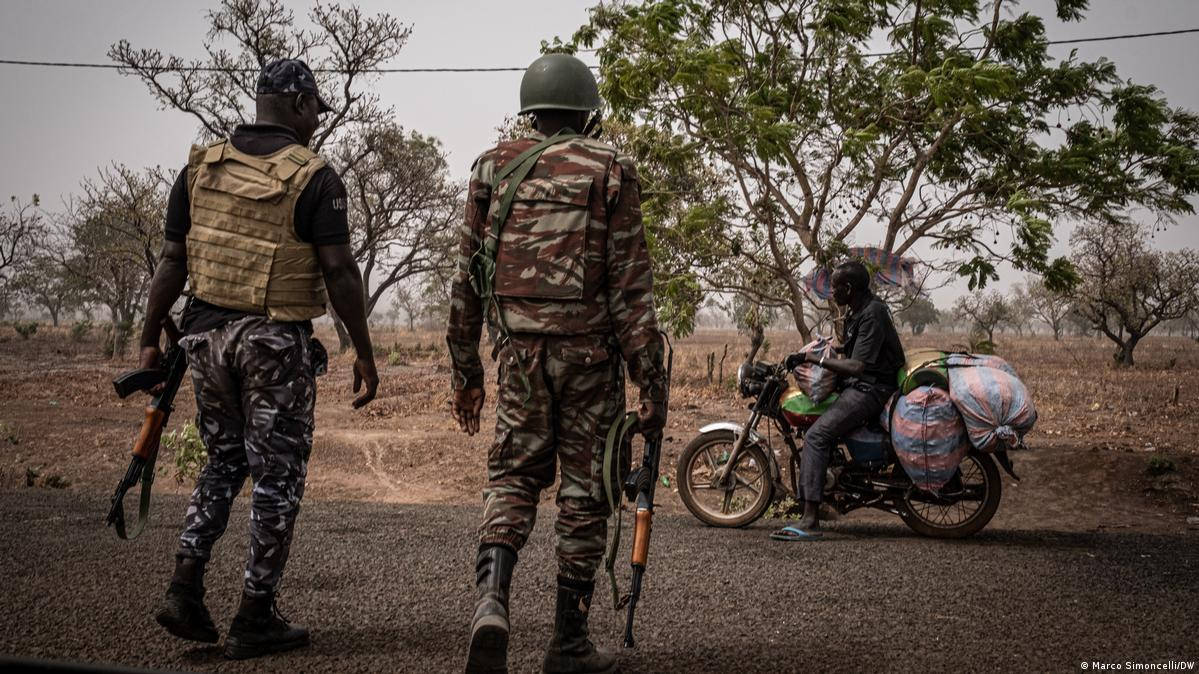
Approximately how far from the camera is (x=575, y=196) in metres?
3.15

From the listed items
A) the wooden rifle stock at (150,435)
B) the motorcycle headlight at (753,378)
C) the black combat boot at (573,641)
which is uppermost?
the motorcycle headlight at (753,378)

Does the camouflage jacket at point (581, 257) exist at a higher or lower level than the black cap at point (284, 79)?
lower

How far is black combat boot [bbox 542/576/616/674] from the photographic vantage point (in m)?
3.12

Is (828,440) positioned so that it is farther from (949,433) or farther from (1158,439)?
(1158,439)

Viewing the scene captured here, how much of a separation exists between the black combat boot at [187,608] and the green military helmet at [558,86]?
220cm

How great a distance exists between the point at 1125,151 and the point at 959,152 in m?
1.61

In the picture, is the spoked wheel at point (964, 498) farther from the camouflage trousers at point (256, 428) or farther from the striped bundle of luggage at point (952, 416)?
the camouflage trousers at point (256, 428)

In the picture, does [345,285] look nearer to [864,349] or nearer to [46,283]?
[864,349]

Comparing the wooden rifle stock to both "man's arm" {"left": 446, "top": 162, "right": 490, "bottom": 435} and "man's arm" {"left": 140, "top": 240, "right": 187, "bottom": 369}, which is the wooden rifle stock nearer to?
"man's arm" {"left": 140, "top": 240, "right": 187, "bottom": 369}

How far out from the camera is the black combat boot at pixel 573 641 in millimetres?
3117

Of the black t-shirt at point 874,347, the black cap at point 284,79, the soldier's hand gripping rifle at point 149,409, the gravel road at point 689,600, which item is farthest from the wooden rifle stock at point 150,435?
the black t-shirt at point 874,347

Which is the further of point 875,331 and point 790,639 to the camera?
point 875,331

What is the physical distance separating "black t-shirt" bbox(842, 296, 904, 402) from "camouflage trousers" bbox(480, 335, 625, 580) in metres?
3.47

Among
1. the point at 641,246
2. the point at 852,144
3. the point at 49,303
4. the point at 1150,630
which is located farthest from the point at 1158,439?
the point at 49,303
